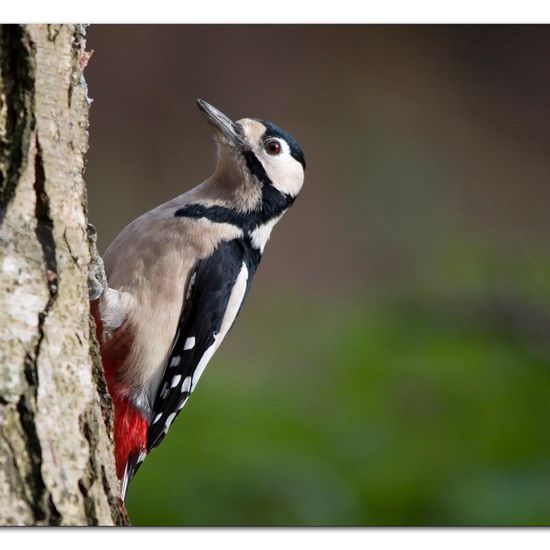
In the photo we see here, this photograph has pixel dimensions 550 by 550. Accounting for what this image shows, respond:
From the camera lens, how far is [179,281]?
235 centimetres

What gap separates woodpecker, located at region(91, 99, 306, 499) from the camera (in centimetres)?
231

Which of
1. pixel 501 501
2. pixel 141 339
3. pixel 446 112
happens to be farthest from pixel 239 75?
pixel 501 501

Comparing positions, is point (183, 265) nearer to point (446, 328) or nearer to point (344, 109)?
point (344, 109)

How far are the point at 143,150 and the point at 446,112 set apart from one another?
3.66 feet

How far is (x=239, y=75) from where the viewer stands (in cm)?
288

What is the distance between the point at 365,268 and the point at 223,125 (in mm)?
1050

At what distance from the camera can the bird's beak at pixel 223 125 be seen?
247cm
